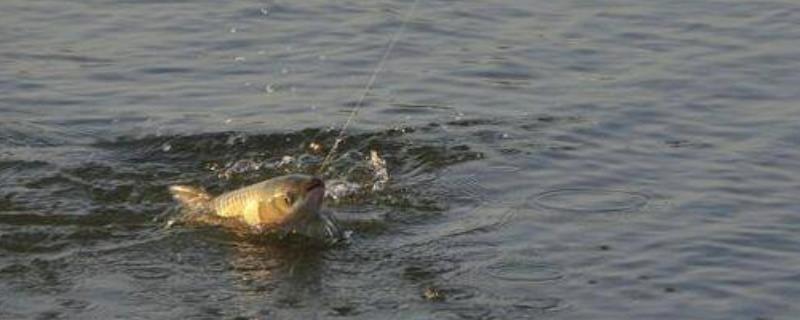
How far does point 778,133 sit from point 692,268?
8.05 ft

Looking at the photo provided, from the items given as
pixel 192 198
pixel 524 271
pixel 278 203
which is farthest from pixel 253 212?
pixel 524 271

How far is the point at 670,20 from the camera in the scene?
529 inches

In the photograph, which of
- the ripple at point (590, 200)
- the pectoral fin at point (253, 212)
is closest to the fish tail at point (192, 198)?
the pectoral fin at point (253, 212)

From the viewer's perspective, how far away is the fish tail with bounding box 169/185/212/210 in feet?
30.3

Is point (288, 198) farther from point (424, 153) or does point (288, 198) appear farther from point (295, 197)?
point (424, 153)

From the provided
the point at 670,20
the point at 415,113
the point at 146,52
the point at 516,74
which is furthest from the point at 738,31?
the point at 146,52

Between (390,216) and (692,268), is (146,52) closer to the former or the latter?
(390,216)

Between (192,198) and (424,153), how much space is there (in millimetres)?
1739

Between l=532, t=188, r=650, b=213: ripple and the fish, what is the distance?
1230mm

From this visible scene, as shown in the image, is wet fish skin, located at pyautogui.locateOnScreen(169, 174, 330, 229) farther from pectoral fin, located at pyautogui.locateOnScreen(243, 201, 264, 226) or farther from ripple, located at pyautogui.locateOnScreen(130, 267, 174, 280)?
ripple, located at pyautogui.locateOnScreen(130, 267, 174, 280)

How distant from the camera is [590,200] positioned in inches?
385

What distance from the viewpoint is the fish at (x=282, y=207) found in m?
8.67

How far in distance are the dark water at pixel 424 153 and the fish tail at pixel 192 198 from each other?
14 cm

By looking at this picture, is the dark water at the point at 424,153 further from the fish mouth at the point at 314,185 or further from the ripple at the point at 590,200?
the fish mouth at the point at 314,185
